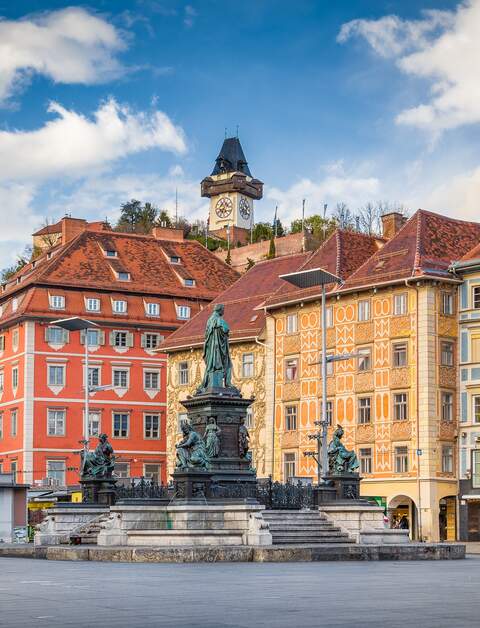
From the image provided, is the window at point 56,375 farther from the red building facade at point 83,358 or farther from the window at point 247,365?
the window at point 247,365

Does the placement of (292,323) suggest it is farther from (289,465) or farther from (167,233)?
(167,233)

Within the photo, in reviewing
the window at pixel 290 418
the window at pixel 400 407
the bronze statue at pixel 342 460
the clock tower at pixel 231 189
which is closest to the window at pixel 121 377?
the window at pixel 290 418

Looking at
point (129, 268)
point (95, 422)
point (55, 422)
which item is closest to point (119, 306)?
point (129, 268)

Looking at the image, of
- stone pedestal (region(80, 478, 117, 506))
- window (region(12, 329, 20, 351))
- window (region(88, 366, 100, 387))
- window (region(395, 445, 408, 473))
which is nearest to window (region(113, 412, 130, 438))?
window (region(88, 366, 100, 387))

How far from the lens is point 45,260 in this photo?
85.1 meters

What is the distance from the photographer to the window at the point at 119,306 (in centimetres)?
8069

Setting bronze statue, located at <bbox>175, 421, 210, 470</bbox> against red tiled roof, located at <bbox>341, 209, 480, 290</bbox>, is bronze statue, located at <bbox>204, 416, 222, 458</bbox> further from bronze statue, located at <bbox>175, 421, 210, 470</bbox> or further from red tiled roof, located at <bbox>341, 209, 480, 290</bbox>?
red tiled roof, located at <bbox>341, 209, 480, 290</bbox>

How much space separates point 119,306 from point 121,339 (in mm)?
2058

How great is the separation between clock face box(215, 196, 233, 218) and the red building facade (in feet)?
295

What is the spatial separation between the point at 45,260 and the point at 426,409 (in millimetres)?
33535

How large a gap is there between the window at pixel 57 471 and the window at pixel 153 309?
1111 cm

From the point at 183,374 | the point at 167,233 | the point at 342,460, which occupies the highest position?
the point at 167,233

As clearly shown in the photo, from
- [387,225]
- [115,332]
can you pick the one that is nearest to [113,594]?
[387,225]

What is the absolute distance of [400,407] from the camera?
202 ft
